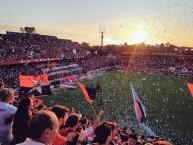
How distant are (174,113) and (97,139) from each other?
835 inches

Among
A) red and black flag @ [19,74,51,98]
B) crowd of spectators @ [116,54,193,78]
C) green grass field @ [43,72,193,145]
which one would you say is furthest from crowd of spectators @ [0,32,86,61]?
red and black flag @ [19,74,51,98]

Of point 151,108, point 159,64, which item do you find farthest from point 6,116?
point 159,64

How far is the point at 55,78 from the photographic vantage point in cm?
4153

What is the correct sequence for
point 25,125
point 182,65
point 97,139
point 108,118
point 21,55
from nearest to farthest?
point 97,139 → point 25,125 → point 108,118 → point 21,55 → point 182,65

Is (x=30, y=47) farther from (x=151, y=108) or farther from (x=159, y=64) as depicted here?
(x=159, y=64)

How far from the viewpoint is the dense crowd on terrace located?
3.64m

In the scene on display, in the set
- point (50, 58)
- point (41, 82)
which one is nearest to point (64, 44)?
point (50, 58)

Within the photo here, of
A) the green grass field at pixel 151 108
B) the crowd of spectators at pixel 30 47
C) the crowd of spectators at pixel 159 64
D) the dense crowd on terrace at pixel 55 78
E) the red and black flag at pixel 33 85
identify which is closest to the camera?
the dense crowd on terrace at pixel 55 78

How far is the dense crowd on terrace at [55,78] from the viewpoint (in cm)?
364

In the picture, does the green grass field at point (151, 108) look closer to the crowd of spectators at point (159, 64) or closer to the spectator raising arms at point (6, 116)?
the spectator raising arms at point (6, 116)

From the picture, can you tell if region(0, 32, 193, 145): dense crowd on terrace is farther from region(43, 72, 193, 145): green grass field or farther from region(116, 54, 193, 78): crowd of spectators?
region(43, 72, 193, 145): green grass field

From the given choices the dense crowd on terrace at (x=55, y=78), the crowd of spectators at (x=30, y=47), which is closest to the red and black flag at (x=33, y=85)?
the dense crowd on terrace at (x=55, y=78)

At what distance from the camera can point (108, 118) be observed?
68.0 feet

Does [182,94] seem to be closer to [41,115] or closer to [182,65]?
[41,115]
